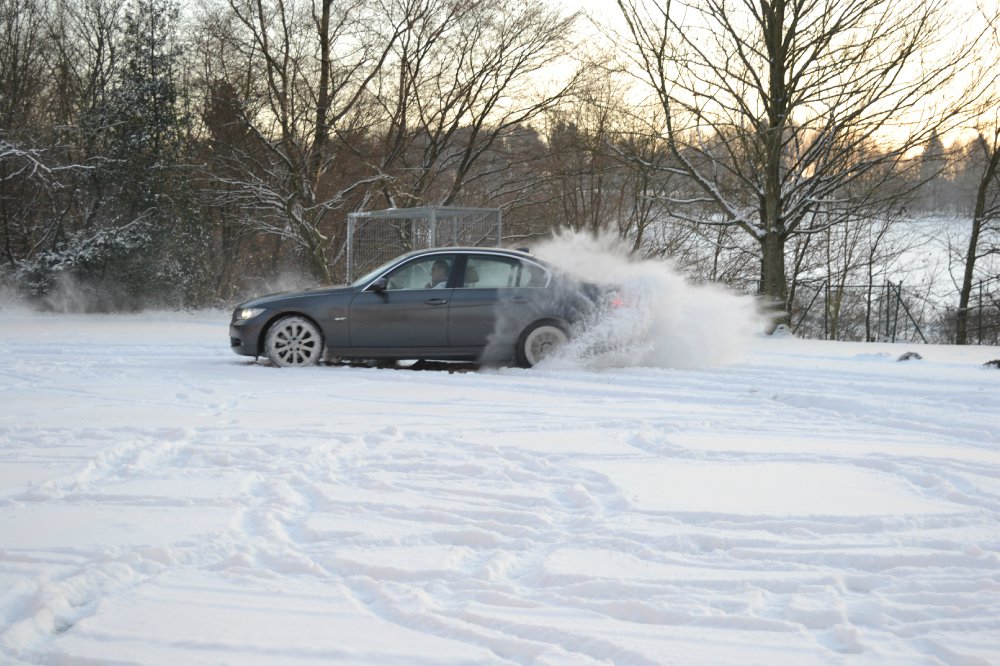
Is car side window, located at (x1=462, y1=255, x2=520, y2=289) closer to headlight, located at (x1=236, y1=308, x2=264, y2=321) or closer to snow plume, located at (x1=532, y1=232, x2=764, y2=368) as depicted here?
snow plume, located at (x1=532, y1=232, x2=764, y2=368)

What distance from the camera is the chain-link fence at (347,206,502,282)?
70.7 ft

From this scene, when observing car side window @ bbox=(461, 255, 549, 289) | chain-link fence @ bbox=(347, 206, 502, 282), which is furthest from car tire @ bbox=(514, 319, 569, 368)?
chain-link fence @ bbox=(347, 206, 502, 282)

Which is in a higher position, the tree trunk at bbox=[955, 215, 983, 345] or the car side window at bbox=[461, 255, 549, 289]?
the tree trunk at bbox=[955, 215, 983, 345]

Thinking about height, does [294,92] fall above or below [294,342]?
above

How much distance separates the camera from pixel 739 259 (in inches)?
1339

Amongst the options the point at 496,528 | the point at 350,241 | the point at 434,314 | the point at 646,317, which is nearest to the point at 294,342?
the point at 434,314

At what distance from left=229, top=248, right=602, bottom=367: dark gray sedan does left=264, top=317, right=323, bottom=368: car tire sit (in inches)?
0.5

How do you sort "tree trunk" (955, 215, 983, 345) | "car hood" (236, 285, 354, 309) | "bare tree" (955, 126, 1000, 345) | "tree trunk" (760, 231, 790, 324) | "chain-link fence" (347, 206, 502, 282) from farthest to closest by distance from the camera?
"tree trunk" (955, 215, 983, 345) → "bare tree" (955, 126, 1000, 345) → "tree trunk" (760, 231, 790, 324) → "chain-link fence" (347, 206, 502, 282) → "car hood" (236, 285, 354, 309)

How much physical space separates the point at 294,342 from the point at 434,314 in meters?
1.74

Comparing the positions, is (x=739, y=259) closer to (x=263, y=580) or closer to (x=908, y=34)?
(x=908, y=34)

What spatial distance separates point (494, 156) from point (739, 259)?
9.26 meters

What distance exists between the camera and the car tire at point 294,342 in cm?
1255

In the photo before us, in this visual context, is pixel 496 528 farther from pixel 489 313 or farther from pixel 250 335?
pixel 250 335

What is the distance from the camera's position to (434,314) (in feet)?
40.7
